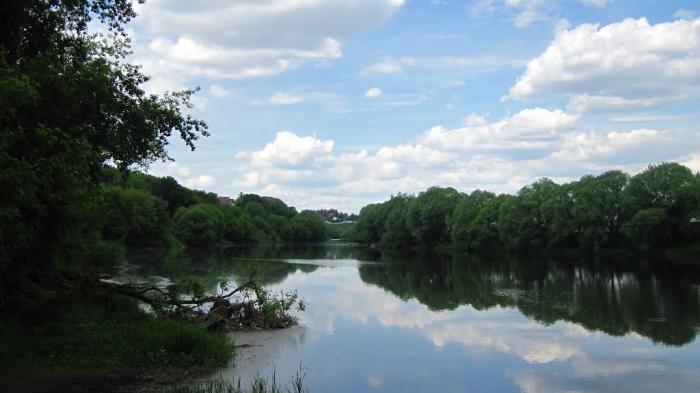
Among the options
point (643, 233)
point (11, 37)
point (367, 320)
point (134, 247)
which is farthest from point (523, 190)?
point (11, 37)

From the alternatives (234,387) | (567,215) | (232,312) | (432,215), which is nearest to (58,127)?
(234,387)

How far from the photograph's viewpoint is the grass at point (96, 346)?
14.5 meters

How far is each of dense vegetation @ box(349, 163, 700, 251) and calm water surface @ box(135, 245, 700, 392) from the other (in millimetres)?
23721

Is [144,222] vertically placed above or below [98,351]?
above

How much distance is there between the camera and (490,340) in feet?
75.4

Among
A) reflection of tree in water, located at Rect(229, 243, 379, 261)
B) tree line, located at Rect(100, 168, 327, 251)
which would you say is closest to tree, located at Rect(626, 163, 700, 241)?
reflection of tree in water, located at Rect(229, 243, 379, 261)

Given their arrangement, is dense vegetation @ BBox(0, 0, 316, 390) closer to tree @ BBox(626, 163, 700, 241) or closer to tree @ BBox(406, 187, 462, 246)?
tree @ BBox(626, 163, 700, 241)

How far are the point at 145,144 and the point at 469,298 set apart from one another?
21.4 metres

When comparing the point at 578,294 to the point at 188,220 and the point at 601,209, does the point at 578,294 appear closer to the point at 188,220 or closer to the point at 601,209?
the point at 601,209

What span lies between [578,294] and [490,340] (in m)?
16.1

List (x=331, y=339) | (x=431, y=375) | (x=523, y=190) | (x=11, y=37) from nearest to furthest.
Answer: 1. (x=11, y=37)
2. (x=431, y=375)
3. (x=331, y=339)
4. (x=523, y=190)

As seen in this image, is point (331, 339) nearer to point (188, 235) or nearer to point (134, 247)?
point (134, 247)

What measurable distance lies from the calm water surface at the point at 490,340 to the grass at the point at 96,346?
116 centimetres

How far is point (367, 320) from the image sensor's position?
28.2 m
